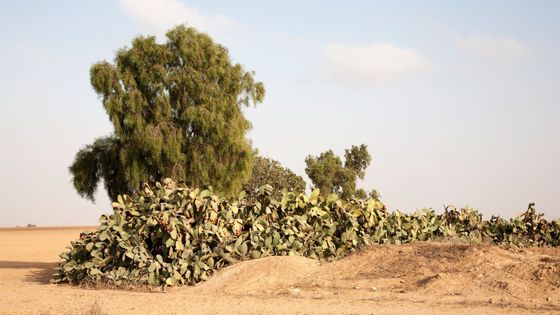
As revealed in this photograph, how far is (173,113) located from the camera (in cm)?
2544

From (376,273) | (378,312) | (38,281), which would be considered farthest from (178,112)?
(378,312)

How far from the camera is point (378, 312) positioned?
Answer: 35.8 ft

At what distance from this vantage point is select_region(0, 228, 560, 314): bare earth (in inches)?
452

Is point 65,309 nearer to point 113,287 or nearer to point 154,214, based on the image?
point 113,287

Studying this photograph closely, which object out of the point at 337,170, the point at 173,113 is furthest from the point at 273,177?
the point at 173,113

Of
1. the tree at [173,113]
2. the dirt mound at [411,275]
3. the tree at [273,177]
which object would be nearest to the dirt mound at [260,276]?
the dirt mound at [411,275]

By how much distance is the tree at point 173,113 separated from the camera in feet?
81.8

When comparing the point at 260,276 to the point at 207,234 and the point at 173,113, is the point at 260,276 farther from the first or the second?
the point at 173,113

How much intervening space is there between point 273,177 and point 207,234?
37.5 meters

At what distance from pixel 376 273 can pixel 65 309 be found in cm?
678

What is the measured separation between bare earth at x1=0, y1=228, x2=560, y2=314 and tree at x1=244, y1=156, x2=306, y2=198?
36.4 meters

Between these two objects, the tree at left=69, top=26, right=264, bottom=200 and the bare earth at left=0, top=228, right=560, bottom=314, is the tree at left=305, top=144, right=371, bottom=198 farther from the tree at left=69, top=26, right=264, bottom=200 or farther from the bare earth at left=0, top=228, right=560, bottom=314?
the bare earth at left=0, top=228, right=560, bottom=314

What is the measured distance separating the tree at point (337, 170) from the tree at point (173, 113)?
100 ft

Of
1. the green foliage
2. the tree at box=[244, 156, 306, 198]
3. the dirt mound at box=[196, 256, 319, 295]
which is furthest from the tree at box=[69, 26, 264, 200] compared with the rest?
the tree at box=[244, 156, 306, 198]
